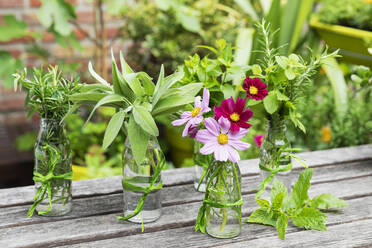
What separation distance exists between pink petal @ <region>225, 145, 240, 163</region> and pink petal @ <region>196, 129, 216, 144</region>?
0.11 ft

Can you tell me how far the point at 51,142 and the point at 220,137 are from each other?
0.36 m

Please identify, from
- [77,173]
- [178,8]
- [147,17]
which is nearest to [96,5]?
[147,17]

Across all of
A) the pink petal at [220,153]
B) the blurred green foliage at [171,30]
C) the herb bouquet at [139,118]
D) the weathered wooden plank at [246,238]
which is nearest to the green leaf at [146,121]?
the herb bouquet at [139,118]

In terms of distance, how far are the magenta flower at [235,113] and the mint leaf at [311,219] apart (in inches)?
10.1

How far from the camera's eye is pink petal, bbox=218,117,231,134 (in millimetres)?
807

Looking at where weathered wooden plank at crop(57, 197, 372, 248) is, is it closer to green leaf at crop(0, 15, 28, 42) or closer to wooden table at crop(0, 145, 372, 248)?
wooden table at crop(0, 145, 372, 248)

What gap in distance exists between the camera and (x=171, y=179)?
1.16m

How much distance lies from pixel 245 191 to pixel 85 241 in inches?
15.9

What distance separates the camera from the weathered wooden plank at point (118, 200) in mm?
963

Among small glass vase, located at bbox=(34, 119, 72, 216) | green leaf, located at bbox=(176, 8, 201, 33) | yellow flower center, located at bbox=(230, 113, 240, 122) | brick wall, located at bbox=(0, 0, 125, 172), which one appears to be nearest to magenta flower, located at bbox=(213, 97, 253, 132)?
yellow flower center, located at bbox=(230, 113, 240, 122)

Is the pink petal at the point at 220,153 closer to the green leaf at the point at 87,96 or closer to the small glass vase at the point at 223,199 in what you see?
the small glass vase at the point at 223,199

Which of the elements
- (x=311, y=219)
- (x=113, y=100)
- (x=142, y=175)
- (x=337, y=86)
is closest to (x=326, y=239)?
(x=311, y=219)

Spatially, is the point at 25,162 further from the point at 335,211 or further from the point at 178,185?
the point at 335,211

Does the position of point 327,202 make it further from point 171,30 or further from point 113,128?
point 171,30
